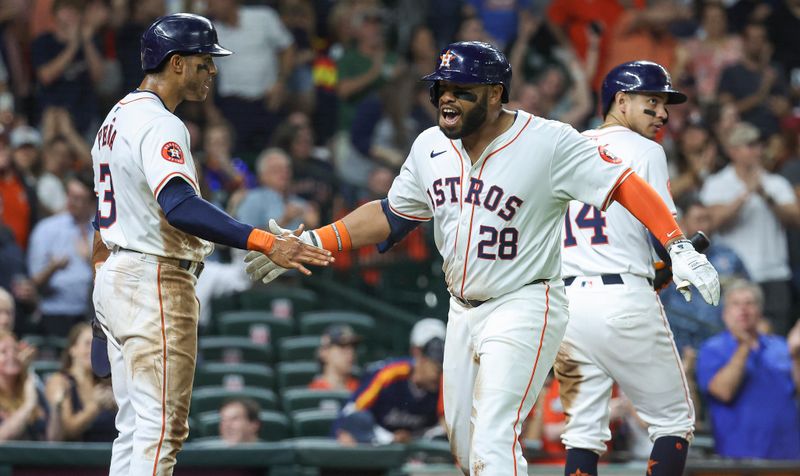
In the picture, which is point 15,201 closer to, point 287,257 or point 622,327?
point 287,257

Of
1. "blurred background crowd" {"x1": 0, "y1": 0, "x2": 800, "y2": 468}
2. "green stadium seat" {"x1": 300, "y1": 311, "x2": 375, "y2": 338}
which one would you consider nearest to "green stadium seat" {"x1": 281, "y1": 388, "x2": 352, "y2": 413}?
"blurred background crowd" {"x1": 0, "y1": 0, "x2": 800, "y2": 468}

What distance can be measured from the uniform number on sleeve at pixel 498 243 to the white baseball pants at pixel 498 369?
0.49 feet

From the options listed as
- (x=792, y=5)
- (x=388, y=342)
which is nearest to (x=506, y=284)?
(x=388, y=342)

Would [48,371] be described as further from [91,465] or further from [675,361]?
[675,361]

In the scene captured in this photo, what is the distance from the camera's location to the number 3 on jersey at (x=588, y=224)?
5609 mm

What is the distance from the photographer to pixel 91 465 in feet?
20.8

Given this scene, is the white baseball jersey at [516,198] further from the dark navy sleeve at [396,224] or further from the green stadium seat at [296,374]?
the green stadium seat at [296,374]

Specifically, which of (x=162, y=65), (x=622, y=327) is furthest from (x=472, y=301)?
(x=162, y=65)

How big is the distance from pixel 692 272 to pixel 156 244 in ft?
6.23

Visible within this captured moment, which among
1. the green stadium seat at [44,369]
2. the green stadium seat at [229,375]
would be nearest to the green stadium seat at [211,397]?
the green stadium seat at [229,375]

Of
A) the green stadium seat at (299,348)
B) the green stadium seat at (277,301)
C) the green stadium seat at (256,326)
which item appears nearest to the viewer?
the green stadium seat at (299,348)

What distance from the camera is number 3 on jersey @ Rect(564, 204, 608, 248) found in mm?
5609

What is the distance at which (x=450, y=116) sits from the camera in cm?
494

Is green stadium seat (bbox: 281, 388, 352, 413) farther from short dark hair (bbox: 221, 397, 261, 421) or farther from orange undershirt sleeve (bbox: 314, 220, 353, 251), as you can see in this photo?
orange undershirt sleeve (bbox: 314, 220, 353, 251)
